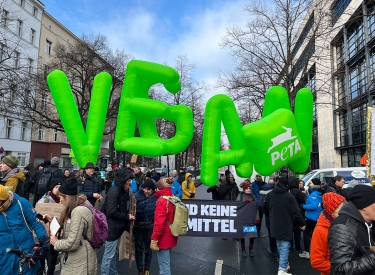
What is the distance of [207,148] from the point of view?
582 centimetres

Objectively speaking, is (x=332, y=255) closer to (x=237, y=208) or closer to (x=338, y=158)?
(x=237, y=208)

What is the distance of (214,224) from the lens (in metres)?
5.60

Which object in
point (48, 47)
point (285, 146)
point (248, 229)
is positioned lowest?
point (248, 229)

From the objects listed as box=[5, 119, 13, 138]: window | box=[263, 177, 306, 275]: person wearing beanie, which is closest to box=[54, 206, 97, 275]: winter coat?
box=[263, 177, 306, 275]: person wearing beanie

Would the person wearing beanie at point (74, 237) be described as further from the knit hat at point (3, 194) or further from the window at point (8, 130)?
the window at point (8, 130)

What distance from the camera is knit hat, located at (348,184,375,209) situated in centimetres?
207

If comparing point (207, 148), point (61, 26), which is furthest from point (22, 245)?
point (61, 26)

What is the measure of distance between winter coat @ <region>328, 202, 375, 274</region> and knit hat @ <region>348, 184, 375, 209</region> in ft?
0.18

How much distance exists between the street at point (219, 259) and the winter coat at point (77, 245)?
242cm

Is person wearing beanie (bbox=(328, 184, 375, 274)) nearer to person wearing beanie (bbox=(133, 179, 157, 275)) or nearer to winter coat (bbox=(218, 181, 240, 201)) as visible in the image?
person wearing beanie (bbox=(133, 179, 157, 275))

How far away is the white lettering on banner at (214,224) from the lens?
5.57 metres

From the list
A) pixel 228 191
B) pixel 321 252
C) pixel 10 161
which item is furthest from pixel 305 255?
pixel 10 161

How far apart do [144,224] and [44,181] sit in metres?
3.66

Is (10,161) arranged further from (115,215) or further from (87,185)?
(115,215)
